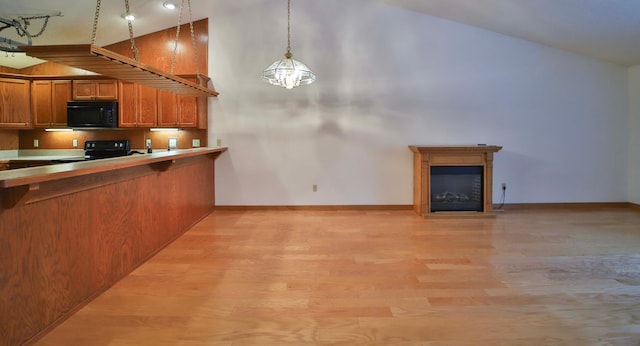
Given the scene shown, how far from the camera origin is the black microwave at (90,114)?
5.44 m

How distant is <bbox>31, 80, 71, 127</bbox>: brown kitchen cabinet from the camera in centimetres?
560

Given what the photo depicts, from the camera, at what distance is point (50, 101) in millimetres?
5621

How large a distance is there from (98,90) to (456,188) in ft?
18.9

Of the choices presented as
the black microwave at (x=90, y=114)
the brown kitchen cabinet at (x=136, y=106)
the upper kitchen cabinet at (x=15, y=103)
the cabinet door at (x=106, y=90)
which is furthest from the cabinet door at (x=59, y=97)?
the brown kitchen cabinet at (x=136, y=106)

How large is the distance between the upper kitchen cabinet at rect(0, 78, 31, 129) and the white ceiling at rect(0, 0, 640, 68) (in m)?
0.42

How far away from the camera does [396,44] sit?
18.6 feet

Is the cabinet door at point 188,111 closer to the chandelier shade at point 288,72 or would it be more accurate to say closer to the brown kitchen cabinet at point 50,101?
the brown kitchen cabinet at point 50,101

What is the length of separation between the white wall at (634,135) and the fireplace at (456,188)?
8.72ft

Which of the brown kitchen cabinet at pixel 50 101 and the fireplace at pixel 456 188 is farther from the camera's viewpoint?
the brown kitchen cabinet at pixel 50 101

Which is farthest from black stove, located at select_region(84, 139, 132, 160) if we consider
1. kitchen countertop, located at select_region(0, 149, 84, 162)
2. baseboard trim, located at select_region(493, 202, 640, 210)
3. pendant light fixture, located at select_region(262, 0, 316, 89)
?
baseboard trim, located at select_region(493, 202, 640, 210)

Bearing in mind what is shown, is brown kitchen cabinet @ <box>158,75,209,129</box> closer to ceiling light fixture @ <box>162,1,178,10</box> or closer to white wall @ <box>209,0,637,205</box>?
white wall @ <box>209,0,637,205</box>

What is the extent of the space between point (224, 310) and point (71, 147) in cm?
527

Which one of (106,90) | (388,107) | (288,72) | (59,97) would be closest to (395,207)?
(388,107)

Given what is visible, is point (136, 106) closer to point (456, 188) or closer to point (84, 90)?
point (84, 90)
